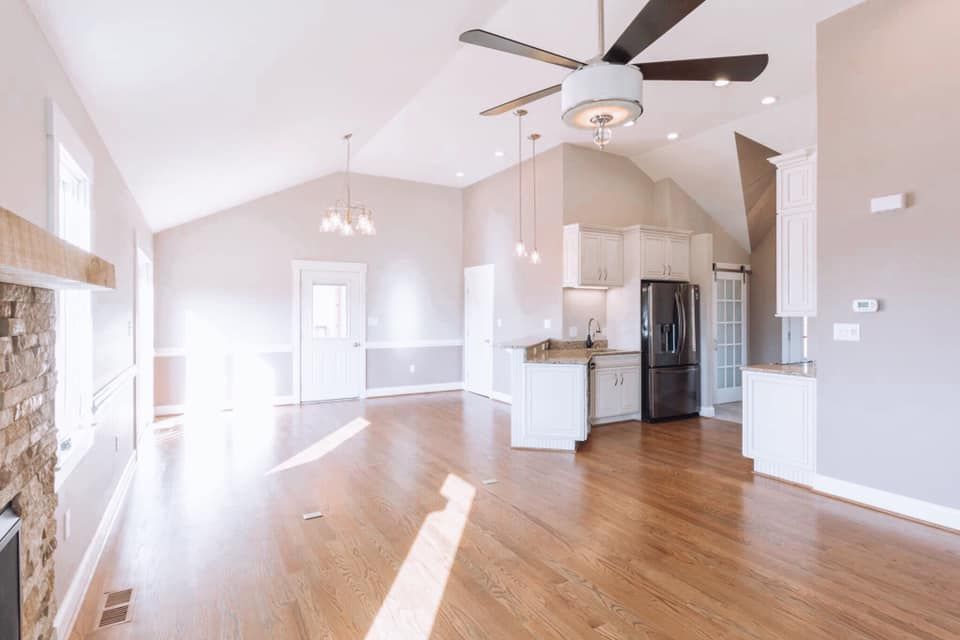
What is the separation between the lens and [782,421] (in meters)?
3.96

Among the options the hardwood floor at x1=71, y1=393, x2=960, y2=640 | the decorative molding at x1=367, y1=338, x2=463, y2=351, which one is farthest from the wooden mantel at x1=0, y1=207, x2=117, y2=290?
the decorative molding at x1=367, y1=338, x2=463, y2=351

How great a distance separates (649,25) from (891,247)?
8.03 feet

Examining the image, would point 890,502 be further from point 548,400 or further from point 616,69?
point 616,69

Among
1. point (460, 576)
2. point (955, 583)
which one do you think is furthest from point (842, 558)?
point (460, 576)

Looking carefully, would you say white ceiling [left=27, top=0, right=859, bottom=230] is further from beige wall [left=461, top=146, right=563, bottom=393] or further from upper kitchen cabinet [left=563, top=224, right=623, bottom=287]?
upper kitchen cabinet [left=563, top=224, right=623, bottom=287]

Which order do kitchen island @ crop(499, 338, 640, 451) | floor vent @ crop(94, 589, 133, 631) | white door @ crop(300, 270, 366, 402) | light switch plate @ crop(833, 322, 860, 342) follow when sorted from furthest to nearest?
1. white door @ crop(300, 270, 366, 402)
2. kitchen island @ crop(499, 338, 640, 451)
3. light switch plate @ crop(833, 322, 860, 342)
4. floor vent @ crop(94, 589, 133, 631)

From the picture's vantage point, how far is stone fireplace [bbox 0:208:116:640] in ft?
4.13

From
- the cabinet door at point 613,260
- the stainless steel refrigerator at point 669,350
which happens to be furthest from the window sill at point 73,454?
the stainless steel refrigerator at point 669,350

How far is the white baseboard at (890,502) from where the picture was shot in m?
3.07

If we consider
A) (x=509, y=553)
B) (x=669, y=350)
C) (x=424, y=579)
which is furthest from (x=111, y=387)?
(x=669, y=350)

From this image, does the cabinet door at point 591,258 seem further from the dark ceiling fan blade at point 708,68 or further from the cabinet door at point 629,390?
the dark ceiling fan blade at point 708,68

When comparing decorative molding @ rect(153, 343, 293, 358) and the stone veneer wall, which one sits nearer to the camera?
the stone veneer wall

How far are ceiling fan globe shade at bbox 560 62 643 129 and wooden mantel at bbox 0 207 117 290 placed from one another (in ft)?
7.08

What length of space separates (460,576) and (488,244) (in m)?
5.76
